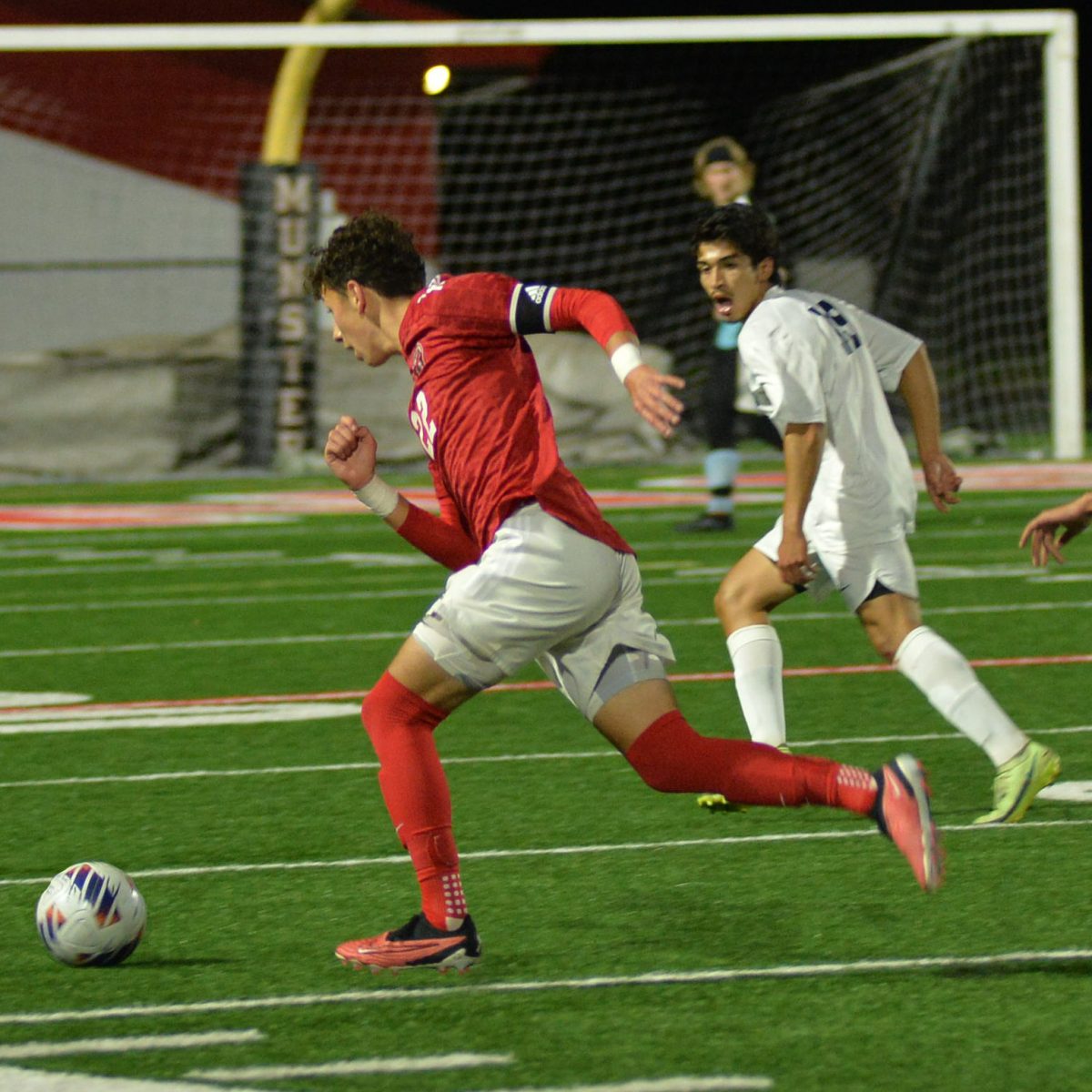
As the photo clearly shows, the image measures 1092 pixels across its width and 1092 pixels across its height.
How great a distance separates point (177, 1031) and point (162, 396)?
15.9 meters

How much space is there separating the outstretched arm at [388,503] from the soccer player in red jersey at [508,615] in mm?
10

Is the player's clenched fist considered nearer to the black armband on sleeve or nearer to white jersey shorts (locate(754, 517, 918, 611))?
the black armband on sleeve


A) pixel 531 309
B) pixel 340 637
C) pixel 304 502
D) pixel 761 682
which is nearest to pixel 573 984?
pixel 531 309

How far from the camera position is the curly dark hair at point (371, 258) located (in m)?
4.61

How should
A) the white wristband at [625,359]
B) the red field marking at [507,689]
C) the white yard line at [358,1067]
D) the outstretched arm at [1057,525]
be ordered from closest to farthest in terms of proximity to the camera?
the white yard line at [358,1067], the white wristband at [625,359], the outstretched arm at [1057,525], the red field marking at [507,689]

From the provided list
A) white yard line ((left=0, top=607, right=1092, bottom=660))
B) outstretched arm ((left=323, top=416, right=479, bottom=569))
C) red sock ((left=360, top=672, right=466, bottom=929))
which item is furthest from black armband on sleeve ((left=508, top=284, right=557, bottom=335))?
white yard line ((left=0, top=607, right=1092, bottom=660))

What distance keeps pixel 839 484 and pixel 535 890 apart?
57.7 inches

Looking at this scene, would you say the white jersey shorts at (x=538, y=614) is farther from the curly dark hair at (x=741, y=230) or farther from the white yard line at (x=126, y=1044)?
the curly dark hair at (x=741, y=230)

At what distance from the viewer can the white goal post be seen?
51.0 feet

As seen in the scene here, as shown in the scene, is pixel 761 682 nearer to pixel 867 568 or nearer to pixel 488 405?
→ pixel 867 568

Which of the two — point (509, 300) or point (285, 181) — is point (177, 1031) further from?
point (285, 181)

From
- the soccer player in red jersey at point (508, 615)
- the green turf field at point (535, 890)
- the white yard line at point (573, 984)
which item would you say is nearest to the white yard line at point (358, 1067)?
the green turf field at point (535, 890)

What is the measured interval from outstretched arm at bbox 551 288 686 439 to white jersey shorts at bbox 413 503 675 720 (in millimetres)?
324

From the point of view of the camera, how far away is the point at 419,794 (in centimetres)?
436
